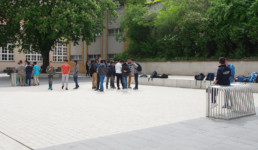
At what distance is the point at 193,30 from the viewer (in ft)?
90.6

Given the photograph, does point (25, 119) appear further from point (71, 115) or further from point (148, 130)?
point (148, 130)

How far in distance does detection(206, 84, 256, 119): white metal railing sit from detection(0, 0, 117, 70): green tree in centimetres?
1960

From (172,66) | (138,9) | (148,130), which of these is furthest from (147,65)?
(148,130)

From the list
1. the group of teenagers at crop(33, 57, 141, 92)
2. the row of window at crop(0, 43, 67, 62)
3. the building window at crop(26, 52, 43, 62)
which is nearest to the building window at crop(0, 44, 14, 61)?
the row of window at crop(0, 43, 67, 62)

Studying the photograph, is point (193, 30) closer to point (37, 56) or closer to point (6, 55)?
point (37, 56)

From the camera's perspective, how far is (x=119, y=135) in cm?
586

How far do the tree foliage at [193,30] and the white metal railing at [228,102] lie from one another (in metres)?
15.8

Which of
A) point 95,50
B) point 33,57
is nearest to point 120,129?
point 95,50

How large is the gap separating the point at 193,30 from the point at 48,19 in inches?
538

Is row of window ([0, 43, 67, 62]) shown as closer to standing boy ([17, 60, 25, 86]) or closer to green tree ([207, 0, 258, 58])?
standing boy ([17, 60, 25, 86])

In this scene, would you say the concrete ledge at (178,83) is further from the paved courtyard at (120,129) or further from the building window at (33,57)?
the building window at (33,57)

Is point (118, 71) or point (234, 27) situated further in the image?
point (234, 27)

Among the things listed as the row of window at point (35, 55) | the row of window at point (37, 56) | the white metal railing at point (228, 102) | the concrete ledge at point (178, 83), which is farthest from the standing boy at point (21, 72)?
the row of window at point (35, 55)

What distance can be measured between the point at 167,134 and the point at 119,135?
100 centimetres
